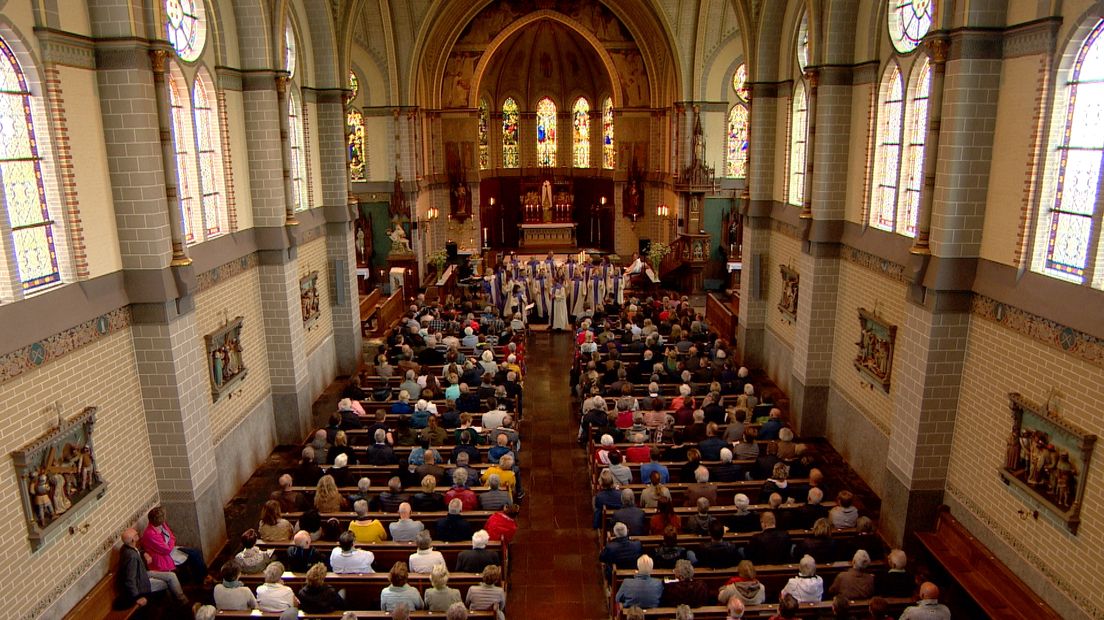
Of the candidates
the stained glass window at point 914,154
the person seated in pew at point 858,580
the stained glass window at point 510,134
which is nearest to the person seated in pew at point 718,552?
the person seated in pew at point 858,580

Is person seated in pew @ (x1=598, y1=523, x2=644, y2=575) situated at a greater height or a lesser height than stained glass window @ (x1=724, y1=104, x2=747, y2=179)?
lesser

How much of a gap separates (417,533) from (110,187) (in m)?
6.17

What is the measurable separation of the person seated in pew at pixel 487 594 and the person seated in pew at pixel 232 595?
2481mm

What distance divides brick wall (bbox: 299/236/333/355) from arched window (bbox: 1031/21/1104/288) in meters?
14.2

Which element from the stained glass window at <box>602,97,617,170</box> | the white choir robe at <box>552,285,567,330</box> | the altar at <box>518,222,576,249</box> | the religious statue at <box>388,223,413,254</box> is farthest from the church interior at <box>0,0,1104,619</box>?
the stained glass window at <box>602,97,617,170</box>

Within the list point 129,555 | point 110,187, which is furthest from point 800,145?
point 129,555

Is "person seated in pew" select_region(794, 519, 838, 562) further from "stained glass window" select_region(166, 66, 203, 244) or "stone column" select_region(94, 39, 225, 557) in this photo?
"stained glass window" select_region(166, 66, 203, 244)

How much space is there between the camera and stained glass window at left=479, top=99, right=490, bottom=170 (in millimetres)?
38781

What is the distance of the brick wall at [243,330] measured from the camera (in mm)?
12746

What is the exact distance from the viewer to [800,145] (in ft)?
57.9

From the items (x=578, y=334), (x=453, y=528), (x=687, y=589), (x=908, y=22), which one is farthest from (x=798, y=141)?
(x=453, y=528)

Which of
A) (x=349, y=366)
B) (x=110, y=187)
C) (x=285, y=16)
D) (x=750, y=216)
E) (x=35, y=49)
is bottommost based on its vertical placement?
(x=349, y=366)

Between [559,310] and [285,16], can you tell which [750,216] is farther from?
[285,16]

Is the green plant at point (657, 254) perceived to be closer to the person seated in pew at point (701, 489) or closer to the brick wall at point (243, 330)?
the brick wall at point (243, 330)
